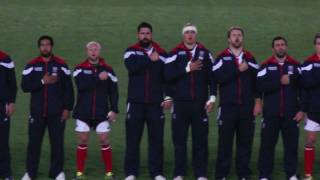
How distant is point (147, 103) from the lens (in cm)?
1415

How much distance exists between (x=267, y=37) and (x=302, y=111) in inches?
479

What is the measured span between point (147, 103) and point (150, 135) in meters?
0.52

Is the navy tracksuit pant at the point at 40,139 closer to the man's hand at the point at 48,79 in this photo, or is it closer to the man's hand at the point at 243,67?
the man's hand at the point at 48,79

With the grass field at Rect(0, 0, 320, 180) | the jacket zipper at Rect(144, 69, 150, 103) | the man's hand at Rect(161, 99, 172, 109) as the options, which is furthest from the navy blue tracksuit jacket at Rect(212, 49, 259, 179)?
the grass field at Rect(0, 0, 320, 180)

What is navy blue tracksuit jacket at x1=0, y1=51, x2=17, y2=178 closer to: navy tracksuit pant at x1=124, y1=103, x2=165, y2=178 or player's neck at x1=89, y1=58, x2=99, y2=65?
player's neck at x1=89, y1=58, x2=99, y2=65

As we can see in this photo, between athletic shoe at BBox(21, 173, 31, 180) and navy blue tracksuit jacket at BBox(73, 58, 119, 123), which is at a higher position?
navy blue tracksuit jacket at BBox(73, 58, 119, 123)

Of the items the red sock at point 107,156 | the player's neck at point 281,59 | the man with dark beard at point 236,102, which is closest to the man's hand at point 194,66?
the man with dark beard at point 236,102

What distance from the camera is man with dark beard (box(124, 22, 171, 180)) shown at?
14109mm

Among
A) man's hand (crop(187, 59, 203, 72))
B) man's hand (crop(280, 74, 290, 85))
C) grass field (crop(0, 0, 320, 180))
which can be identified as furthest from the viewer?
grass field (crop(0, 0, 320, 180))

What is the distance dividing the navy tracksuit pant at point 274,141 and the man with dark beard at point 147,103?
1.55 meters

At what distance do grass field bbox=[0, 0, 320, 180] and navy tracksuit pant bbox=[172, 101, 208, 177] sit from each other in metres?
7.41

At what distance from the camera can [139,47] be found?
46.6 ft

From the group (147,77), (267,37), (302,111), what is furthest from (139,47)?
(267,37)

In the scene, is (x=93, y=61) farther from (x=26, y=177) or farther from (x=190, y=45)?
(x=26, y=177)
